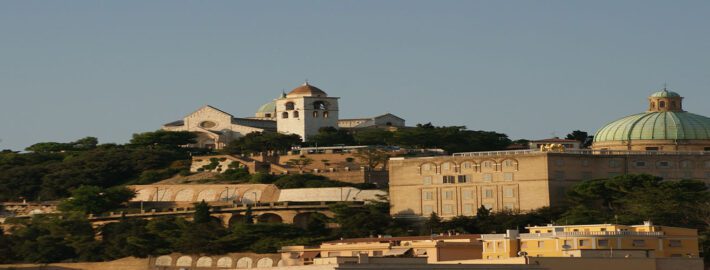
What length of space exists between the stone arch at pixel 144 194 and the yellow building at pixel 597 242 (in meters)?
56.7

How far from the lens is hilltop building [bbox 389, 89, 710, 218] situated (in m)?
128

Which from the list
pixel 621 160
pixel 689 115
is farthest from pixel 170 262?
pixel 689 115

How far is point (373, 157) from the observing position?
156500 millimetres

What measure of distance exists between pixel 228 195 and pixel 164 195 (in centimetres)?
586

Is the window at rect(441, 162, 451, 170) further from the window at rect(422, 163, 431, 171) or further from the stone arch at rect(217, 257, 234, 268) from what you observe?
the stone arch at rect(217, 257, 234, 268)

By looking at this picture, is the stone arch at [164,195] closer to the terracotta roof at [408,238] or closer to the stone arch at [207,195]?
the stone arch at [207,195]

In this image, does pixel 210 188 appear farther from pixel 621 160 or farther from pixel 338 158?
pixel 621 160

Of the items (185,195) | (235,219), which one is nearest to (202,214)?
(235,219)

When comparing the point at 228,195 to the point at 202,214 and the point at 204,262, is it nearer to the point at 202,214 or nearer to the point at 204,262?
the point at 202,214

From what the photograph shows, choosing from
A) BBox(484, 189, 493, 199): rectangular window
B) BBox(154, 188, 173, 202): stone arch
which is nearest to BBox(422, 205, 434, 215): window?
BBox(484, 189, 493, 199): rectangular window

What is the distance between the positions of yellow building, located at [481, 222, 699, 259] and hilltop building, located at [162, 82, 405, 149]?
262 feet

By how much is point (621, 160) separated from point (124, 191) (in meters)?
39.7

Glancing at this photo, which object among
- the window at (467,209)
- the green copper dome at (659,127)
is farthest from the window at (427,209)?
the green copper dome at (659,127)

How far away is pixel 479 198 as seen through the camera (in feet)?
427
